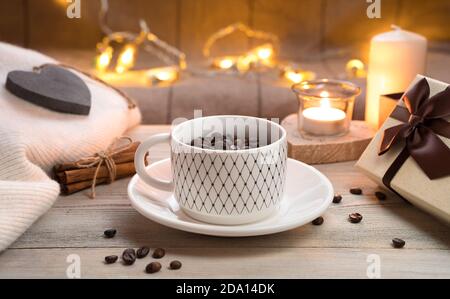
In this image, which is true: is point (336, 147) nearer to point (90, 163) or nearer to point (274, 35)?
point (90, 163)

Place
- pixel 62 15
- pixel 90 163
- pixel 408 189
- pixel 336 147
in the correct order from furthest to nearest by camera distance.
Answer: pixel 62 15, pixel 336 147, pixel 90 163, pixel 408 189

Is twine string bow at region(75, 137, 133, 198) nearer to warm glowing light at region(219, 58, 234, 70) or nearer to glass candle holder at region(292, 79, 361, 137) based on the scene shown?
glass candle holder at region(292, 79, 361, 137)

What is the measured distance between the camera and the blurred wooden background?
1885 millimetres

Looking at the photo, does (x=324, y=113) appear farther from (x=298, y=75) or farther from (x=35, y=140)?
(x=298, y=75)

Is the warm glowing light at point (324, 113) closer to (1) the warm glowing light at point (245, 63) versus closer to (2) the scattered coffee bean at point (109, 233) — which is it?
(2) the scattered coffee bean at point (109, 233)

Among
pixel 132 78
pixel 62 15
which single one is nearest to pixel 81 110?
pixel 132 78

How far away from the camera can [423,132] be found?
837 mm

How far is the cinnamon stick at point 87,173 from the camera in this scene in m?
0.91

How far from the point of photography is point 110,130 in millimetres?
1055

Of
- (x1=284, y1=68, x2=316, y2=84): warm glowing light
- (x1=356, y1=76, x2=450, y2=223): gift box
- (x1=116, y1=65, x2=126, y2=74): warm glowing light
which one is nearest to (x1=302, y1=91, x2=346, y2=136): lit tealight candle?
(x1=356, y1=76, x2=450, y2=223): gift box

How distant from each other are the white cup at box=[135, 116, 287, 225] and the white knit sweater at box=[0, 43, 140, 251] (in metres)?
0.16

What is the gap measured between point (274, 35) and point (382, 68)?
0.83 metres
